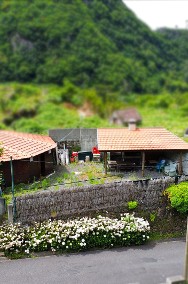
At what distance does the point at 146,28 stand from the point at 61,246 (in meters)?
101

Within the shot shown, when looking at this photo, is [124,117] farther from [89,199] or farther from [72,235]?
[72,235]

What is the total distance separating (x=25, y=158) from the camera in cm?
1588

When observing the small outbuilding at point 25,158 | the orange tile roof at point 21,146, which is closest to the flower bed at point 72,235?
the small outbuilding at point 25,158

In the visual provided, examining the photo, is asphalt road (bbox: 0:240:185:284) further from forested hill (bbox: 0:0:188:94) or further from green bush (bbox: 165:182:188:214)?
forested hill (bbox: 0:0:188:94)

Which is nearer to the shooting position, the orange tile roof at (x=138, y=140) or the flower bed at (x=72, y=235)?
the flower bed at (x=72, y=235)

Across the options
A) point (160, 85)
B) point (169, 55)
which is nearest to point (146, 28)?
point (169, 55)

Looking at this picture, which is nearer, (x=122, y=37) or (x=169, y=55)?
(x=122, y=37)

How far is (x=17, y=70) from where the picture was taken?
7850 centimetres

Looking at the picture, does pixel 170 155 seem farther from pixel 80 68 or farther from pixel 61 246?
pixel 80 68

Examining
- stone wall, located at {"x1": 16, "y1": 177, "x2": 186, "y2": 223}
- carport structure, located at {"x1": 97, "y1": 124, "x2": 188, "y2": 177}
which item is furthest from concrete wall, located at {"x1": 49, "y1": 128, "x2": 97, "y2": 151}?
stone wall, located at {"x1": 16, "y1": 177, "x2": 186, "y2": 223}

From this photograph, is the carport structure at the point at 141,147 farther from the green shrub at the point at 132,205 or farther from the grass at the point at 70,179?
the green shrub at the point at 132,205

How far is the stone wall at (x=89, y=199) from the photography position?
13.5 m

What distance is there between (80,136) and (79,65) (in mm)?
59603

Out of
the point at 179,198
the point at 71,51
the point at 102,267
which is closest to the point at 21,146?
the point at 102,267
